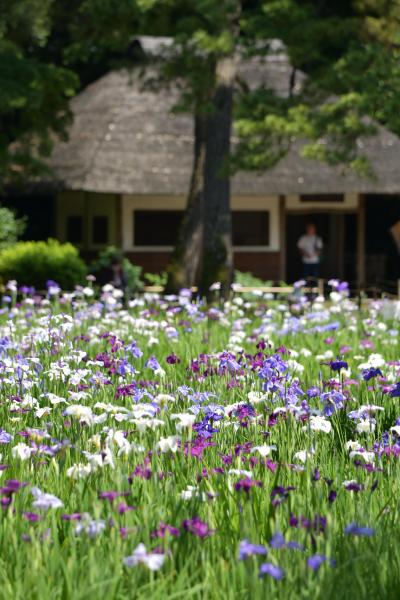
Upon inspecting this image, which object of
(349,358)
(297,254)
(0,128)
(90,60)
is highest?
(90,60)

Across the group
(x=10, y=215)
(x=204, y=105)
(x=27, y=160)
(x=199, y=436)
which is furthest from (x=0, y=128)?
(x=199, y=436)

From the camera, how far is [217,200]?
1983 cm

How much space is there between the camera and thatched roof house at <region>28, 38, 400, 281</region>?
27.3 meters

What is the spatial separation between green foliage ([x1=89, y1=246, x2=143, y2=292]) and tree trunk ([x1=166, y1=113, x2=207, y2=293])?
339 centimetres

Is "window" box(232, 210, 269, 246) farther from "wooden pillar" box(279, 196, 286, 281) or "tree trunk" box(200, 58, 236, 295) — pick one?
"tree trunk" box(200, 58, 236, 295)

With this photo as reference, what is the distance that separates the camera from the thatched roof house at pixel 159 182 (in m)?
27.3

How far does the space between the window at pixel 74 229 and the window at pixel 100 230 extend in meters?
0.44

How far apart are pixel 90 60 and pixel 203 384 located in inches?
1038

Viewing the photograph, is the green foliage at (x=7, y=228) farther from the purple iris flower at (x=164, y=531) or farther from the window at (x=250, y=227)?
the purple iris flower at (x=164, y=531)

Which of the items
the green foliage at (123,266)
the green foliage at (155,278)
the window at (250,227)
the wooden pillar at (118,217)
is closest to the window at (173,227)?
the window at (250,227)

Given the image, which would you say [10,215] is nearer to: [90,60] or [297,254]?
[90,60]

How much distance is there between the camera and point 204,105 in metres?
18.0

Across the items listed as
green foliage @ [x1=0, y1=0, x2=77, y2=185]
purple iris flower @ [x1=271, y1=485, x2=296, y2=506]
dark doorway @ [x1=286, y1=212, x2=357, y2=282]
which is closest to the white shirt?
green foliage @ [x1=0, y1=0, x2=77, y2=185]

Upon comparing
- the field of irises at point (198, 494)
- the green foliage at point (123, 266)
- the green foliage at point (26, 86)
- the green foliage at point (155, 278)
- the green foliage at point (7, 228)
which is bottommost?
the green foliage at point (155, 278)
